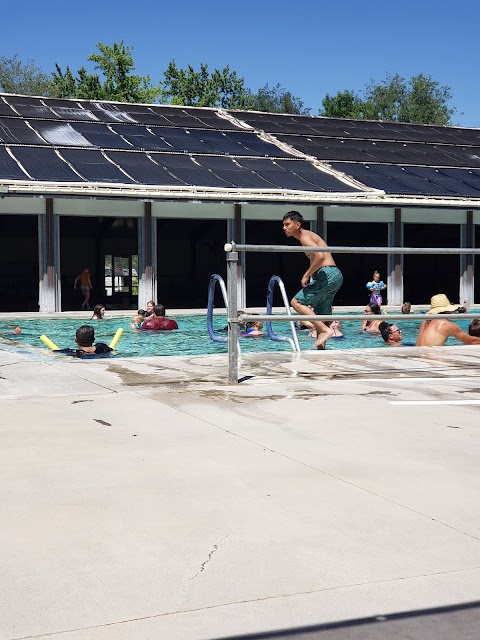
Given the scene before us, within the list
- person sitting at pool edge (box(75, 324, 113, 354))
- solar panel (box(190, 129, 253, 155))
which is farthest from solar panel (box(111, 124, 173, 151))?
person sitting at pool edge (box(75, 324, 113, 354))

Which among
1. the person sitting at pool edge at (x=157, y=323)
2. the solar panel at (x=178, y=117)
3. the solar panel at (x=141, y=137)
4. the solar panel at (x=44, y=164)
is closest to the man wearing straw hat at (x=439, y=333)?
the person sitting at pool edge at (x=157, y=323)

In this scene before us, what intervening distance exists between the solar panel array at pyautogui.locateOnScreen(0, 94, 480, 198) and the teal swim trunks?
406 inches

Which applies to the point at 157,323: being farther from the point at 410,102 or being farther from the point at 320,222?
the point at 410,102

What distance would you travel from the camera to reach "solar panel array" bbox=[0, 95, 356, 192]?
2197cm

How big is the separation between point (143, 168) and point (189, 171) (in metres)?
1.27

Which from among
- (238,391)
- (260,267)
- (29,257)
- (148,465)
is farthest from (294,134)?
(148,465)

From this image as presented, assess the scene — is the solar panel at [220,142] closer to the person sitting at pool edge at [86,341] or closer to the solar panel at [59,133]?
the solar panel at [59,133]

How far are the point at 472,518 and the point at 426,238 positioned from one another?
1259 inches

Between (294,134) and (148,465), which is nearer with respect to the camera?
(148,465)

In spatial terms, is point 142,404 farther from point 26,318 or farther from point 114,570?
point 26,318

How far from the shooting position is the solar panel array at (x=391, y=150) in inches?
991

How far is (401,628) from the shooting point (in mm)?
2426

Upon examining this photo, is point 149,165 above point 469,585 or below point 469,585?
above

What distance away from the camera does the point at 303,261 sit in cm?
3612
